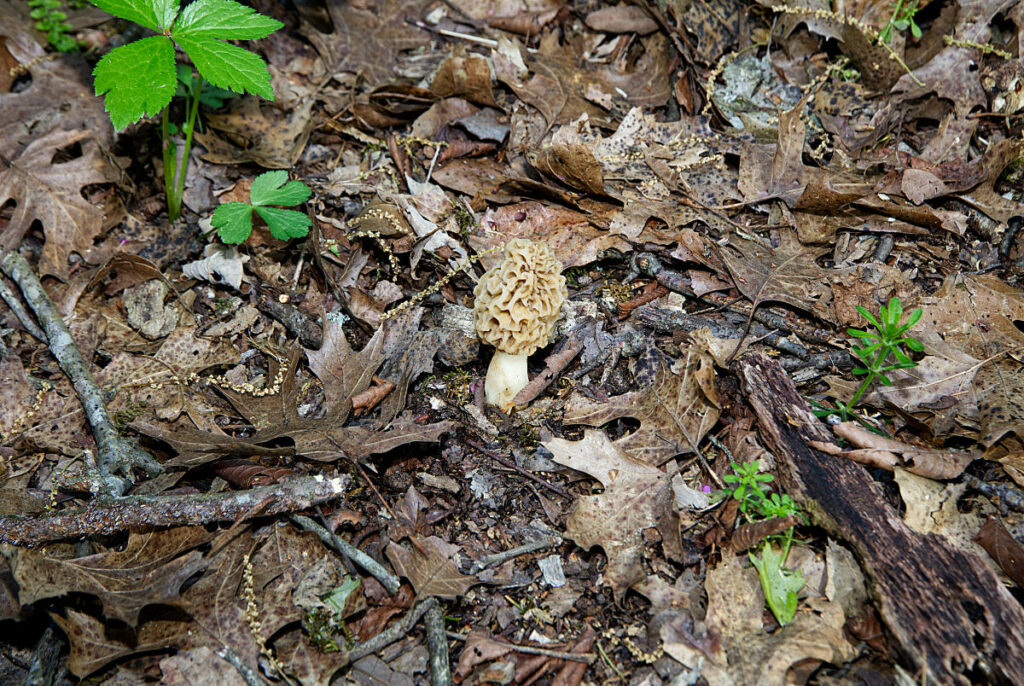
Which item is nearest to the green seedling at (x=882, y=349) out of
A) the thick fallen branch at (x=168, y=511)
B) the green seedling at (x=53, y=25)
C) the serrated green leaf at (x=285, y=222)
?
the thick fallen branch at (x=168, y=511)

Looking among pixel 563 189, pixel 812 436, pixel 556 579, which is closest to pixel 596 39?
pixel 563 189

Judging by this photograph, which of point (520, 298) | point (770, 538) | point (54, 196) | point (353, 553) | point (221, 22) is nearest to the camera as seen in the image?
point (770, 538)

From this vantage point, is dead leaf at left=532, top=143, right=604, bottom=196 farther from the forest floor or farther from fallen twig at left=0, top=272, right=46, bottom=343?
fallen twig at left=0, top=272, right=46, bottom=343

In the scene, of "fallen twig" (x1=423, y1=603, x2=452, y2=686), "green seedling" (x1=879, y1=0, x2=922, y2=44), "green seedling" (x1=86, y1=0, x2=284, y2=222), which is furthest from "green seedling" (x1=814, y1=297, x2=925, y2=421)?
"green seedling" (x1=86, y1=0, x2=284, y2=222)

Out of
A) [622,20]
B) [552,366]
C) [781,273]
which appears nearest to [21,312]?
[552,366]

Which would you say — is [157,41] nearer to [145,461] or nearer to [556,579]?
[145,461]

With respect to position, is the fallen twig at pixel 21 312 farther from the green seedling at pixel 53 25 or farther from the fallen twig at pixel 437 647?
the fallen twig at pixel 437 647

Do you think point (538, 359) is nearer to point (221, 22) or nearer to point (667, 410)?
point (667, 410)
